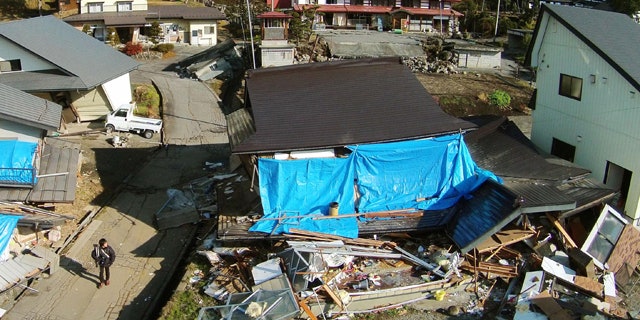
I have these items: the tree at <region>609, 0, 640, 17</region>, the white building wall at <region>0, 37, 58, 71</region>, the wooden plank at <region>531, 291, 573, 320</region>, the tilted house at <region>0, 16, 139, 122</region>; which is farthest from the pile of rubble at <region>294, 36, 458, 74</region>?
the wooden plank at <region>531, 291, 573, 320</region>

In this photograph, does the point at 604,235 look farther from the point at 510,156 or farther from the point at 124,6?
the point at 124,6

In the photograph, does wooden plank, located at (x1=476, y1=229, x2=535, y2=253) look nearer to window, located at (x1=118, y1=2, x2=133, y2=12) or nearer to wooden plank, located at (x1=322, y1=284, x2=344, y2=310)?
wooden plank, located at (x1=322, y1=284, x2=344, y2=310)

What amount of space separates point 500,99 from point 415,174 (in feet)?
62.7

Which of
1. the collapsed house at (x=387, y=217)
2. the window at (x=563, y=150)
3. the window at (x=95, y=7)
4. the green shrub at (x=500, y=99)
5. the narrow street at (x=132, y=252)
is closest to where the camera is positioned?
the collapsed house at (x=387, y=217)

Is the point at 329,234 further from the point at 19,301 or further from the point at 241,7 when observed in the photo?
the point at 241,7

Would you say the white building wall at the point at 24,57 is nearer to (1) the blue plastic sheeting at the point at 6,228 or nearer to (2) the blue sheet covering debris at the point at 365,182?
(1) the blue plastic sheeting at the point at 6,228

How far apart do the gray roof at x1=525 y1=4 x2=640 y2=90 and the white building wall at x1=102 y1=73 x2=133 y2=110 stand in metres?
19.7

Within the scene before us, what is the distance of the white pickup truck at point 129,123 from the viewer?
83.9 feet

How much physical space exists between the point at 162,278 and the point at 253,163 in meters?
3.96

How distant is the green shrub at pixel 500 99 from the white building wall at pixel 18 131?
2415 cm

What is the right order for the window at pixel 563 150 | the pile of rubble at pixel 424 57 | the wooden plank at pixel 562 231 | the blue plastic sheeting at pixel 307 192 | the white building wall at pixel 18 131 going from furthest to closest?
1. the pile of rubble at pixel 424 57
2. the window at pixel 563 150
3. the white building wall at pixel 18 131
4. the wooden plank at pixel 562 231
5. the blue plastic sheeting at pixel 307 192

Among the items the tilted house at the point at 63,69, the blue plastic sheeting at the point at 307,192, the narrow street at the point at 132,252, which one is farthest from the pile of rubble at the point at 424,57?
the blue plastic sheeting at the point at 307,192

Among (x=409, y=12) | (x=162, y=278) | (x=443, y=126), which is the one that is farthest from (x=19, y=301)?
(x=409, y=12)

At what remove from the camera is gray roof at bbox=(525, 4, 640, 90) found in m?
16.5
